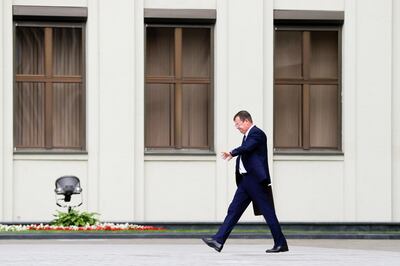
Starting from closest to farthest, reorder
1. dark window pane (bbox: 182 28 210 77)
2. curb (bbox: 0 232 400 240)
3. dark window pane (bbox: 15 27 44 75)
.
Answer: curb (bbox: 0 232 400 240), dark window pane (bbox: 15 27 44 75), dark window pane (bbox: 182 28 210 77)

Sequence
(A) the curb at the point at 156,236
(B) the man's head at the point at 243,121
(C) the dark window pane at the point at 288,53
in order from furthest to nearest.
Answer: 1. (C) the dark window pane at the point at 288,53
2. (A) the curb at the point at 156,236
3. (B) the man's head at the point at 243,121

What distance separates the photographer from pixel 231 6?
26.1 meters

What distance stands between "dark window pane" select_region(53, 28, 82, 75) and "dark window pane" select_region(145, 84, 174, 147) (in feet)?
4.59

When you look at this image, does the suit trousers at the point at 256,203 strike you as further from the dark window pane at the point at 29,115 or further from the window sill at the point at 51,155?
the dark window pane at the point at 29,115

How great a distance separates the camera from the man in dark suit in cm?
1822

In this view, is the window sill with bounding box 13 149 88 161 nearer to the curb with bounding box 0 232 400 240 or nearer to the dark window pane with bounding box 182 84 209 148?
the dark window pane with bounding box 182 84 209 148

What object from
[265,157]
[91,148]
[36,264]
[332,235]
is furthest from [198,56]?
[36,264]

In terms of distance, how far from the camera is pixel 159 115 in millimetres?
26672

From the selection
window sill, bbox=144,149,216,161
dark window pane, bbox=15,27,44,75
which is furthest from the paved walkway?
dark window pane, bbox=15,27,44,75

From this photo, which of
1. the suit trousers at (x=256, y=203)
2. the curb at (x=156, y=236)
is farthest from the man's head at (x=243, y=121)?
the curb at (x=156, y=236)

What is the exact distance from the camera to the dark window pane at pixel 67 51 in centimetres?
2620

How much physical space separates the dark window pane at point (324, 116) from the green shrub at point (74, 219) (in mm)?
5156

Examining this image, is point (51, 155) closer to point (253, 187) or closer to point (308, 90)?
point (308, 90)

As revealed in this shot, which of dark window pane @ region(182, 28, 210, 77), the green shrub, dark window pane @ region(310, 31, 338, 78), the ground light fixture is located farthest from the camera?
dark window pane @ region(310, 31, 338, 78)
